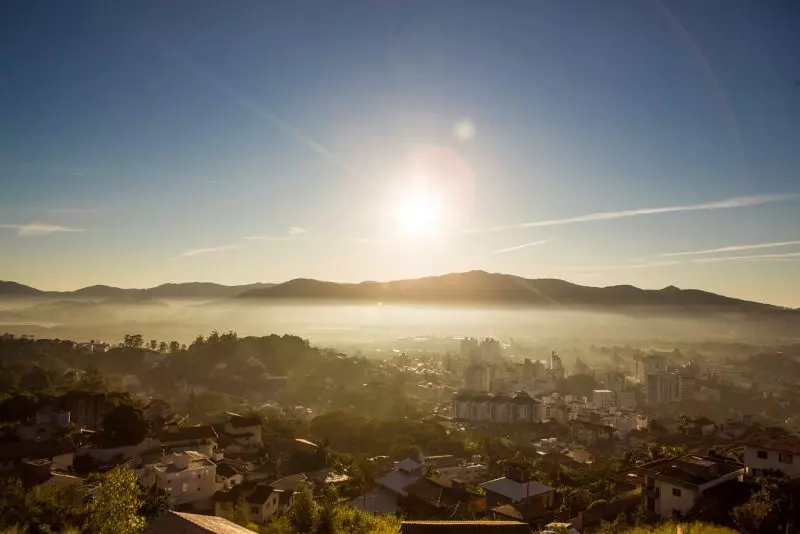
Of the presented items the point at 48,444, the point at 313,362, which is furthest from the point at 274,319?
the point at 48,444

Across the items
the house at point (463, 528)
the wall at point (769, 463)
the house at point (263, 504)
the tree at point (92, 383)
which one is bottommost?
the house at point (263, 504)

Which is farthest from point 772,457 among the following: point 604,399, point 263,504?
point 604,399

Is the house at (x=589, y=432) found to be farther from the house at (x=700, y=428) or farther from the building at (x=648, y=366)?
the building at (x=648, y=366)

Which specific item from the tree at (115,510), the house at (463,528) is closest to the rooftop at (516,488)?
the house at (463,528)

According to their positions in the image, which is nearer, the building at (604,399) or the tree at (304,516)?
the tree at (304,516)

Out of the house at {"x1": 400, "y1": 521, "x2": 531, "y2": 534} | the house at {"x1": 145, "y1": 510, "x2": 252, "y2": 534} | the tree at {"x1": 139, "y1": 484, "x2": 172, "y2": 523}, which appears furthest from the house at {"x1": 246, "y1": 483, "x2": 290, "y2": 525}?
the house at {"x1": 145, "y1": 510, "x2": 252, "y2": 534}

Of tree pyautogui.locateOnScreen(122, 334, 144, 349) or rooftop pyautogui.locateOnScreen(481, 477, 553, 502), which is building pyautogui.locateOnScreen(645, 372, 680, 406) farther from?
tree pyautogui.locateOnScreen(122, 334, 144, 349)

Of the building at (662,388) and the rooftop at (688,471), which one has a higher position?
the rooftop at (688,471)

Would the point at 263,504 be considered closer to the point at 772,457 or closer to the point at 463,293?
the point at 772,457
